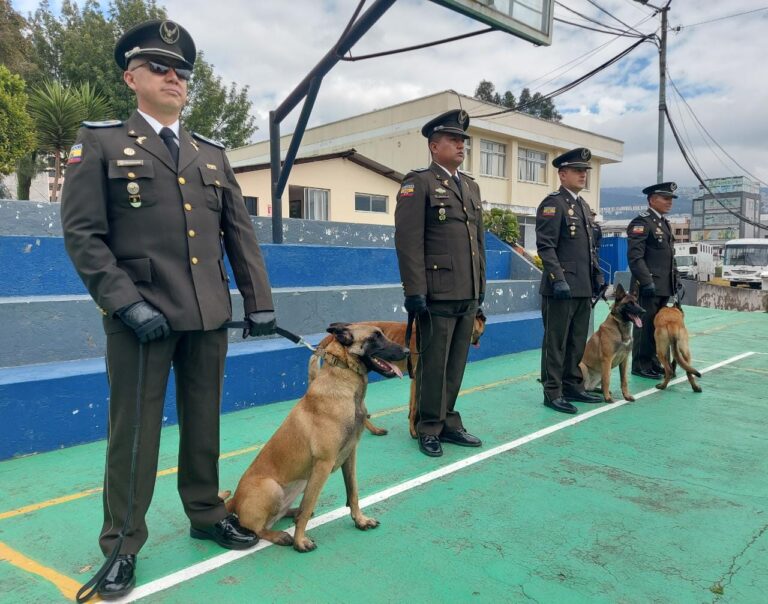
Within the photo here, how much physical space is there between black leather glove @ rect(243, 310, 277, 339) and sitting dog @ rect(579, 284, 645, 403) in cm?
396

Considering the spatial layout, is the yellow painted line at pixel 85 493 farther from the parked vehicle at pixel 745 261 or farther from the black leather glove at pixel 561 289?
the parked vehicle at pixel 745 261

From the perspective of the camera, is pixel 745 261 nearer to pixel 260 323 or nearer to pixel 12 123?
pixel 12 123

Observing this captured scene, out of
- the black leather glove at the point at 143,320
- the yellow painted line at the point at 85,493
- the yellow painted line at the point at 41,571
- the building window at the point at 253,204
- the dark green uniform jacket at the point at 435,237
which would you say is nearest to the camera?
the black leather glove at the point at 143,320

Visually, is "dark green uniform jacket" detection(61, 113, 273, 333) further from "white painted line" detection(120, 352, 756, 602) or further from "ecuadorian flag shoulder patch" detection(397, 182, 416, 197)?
"ecuadorian flag shoulder patch" detection(397, 182, 416, 197)

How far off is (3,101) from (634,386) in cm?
1231

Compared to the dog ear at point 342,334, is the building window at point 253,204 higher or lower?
higher

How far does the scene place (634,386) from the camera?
620cm

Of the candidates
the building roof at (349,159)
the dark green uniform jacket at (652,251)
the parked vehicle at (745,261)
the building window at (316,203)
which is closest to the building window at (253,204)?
the building roof at (349,159)

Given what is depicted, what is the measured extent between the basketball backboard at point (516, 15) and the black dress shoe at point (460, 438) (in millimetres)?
4436

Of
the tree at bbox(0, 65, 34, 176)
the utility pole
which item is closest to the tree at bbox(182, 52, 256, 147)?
the tree at bbox(0, 65, 34, 176)

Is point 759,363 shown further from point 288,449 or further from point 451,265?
point 288,449

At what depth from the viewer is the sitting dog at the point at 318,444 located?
2629 mm

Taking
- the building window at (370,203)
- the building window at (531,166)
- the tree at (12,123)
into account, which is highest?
the building window at (531,166)

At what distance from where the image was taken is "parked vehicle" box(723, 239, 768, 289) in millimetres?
25906
